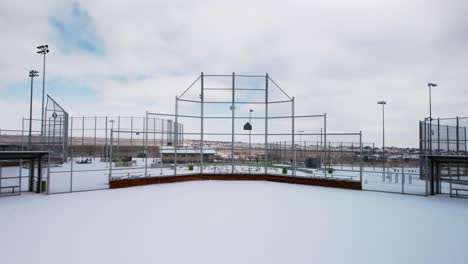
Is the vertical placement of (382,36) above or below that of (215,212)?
above

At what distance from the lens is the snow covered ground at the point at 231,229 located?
5469mm

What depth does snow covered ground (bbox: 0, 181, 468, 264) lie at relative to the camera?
547 centimetres

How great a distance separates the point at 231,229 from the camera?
7160 millimetres

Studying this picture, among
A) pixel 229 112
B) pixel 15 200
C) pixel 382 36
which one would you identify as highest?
pixel 382 36

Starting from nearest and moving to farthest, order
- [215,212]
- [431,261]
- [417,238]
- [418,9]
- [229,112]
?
[431,261], [417,238], [215,212], [418,9], [229,112]

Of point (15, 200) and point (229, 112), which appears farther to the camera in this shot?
point (229, 112)

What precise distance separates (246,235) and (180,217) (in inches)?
96.5

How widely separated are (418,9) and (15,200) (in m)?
18.7

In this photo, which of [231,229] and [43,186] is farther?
[43,186]

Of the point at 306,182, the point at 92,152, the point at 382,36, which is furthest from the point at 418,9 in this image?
the point at 92,152

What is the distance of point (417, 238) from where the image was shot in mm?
6582

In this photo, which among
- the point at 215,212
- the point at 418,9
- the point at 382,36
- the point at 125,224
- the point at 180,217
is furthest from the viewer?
the point at 382,36

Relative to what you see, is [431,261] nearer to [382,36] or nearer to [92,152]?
[382,36]

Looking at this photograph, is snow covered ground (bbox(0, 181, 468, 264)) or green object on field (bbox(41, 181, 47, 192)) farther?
green object on field (bbox(41, 181, 47, 192))
